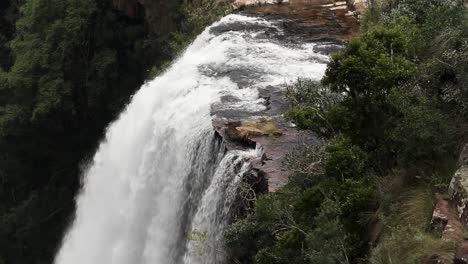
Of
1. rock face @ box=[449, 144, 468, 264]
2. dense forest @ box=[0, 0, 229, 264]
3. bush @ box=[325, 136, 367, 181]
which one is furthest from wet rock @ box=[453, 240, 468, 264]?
dense forest @ box=[0, 0, 229, 264]

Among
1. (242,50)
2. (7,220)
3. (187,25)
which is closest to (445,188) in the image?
(242,50)

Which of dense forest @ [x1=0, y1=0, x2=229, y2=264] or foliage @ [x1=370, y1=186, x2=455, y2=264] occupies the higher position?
foliage @ [x1=370, y1=186, x2=455, y2=264]

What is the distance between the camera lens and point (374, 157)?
8.87m

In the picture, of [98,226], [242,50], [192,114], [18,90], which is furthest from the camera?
[18,90]

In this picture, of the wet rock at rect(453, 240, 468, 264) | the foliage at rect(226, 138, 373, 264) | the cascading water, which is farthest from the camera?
the cascading water

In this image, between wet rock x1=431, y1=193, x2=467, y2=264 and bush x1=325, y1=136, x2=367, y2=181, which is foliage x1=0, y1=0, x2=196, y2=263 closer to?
bush x1=325, y1=136, x2=367, y2=181

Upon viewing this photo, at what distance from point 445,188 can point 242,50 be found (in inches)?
336

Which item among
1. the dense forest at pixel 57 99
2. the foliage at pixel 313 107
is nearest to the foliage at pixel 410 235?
the foliage at pixel 313 107

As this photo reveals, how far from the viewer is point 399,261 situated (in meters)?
6.68

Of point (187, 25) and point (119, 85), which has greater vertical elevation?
point (187, 25)

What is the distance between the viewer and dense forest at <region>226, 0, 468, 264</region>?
294 inches

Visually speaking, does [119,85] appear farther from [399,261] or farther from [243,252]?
[399,261]

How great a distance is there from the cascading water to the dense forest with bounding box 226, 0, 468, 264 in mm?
1356

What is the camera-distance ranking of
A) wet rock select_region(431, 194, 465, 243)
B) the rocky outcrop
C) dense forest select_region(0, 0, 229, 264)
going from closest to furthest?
wet rock select_region(431, 194, 465, 243)
the rocky outcrop
dense forest select_region(0, 0, 229, 264)
